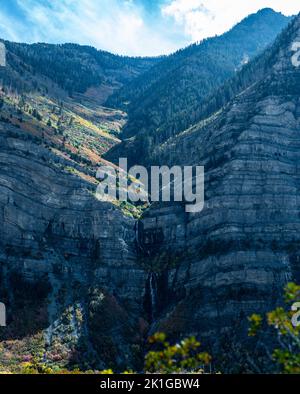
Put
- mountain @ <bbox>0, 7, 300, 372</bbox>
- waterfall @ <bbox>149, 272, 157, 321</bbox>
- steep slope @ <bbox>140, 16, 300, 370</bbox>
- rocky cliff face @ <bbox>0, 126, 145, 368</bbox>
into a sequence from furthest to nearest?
waterfall @ <bbox>149, 272, 157, 321</bbox>
steep slope @ <bbox>140, 16, 300, 370</bbox>
rocky cliff face @ <bbox>0, 126, 145, 368</bbox>
mountain @ <bbox>0, 7, 300, 372</bbox>

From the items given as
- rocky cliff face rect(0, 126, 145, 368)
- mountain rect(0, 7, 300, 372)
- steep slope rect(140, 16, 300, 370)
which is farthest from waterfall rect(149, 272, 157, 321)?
rocky cliff face rect(0, 126, 145, 368)

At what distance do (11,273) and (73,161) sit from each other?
32.1 metres

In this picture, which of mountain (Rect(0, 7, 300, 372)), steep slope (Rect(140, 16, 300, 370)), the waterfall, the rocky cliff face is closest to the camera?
mountain (Rect(0, 7, 300, 372))

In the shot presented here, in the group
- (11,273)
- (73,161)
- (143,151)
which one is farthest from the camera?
(143,151)

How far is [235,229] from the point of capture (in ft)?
300

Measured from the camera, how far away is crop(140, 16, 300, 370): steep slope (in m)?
82.3

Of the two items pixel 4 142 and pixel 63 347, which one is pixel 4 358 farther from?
pixel 4 142

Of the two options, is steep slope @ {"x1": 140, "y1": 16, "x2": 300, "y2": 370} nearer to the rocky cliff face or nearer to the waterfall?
the waterfall

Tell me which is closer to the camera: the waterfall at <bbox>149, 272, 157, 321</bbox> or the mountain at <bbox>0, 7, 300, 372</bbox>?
the mountain at <bbox>0, 7, 300, 372</bbox>

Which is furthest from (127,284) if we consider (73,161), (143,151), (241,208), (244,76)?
(244,76)

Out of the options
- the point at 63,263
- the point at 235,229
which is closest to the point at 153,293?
the point at 63,263

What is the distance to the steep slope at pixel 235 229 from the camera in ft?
270

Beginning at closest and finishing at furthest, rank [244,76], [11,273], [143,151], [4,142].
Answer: [11,273], [4,142], [143,151], [244,76]
